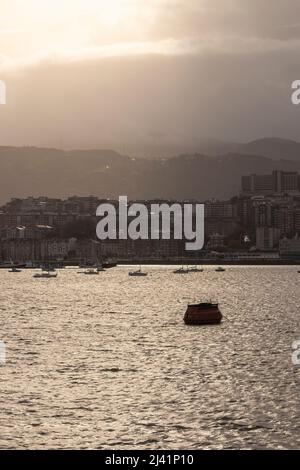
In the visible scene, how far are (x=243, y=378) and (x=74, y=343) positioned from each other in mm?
12562

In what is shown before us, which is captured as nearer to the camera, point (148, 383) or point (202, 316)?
Answer: point (148, 383)

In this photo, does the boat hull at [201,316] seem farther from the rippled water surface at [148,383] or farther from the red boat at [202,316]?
the rippled water surface at [148,383]

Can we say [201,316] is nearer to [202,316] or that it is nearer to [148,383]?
[202,316]

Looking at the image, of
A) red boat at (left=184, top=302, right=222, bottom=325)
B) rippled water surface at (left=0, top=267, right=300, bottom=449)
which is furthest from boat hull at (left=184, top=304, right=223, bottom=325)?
rippled water surface at (left=0, top=267, right=300, bottom=449)

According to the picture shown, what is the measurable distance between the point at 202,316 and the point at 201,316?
0.17 ft

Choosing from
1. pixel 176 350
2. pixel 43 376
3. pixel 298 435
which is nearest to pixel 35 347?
pixel 176 350

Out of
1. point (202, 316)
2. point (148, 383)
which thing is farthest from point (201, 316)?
point (148, 383)

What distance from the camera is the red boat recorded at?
5088 centimetres

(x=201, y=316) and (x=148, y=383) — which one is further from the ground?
(x=201, y=316)

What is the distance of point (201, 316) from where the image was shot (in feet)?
167

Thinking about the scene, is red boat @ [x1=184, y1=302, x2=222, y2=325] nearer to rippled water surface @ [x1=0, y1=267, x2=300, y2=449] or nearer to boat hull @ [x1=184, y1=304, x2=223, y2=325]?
boat hull @ [x1=184, y1=304, x2=223, y2=325]

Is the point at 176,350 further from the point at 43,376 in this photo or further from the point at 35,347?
the point at 43,376
